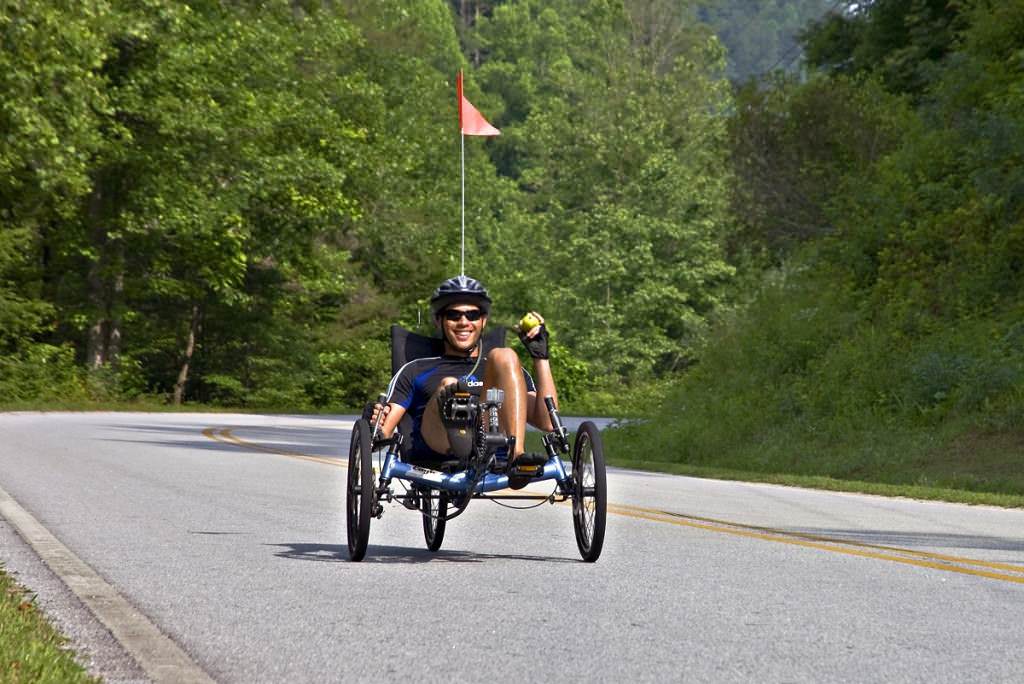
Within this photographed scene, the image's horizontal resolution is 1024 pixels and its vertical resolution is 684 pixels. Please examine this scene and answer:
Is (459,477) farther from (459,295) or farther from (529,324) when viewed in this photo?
(459,295)

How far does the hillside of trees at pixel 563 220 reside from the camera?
2861 cm

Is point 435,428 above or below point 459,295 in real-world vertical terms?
below

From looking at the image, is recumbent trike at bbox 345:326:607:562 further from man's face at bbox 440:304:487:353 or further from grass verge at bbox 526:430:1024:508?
grass verge at bbox 526:430:1024:508

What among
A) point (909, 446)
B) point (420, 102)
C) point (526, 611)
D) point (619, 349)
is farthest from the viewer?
point (420, 102)

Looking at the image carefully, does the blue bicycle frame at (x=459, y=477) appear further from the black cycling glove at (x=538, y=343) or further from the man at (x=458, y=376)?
the black cycling glove at (x=538, y=343)

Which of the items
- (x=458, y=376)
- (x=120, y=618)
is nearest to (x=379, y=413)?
(x=458, y=376)

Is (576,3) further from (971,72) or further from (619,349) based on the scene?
(971,72)

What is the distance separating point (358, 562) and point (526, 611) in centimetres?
242

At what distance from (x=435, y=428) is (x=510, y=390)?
67 centimetres

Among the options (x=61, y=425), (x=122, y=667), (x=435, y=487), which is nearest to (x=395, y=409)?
(x=435, y=487)

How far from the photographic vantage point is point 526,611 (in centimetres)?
874

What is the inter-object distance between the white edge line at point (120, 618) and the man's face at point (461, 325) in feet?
8.45

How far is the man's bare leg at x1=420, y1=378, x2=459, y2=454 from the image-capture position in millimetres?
10891

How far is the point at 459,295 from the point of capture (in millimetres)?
11070
